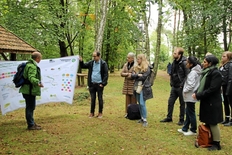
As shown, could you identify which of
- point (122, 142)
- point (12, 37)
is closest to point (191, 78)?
point (122, 142)

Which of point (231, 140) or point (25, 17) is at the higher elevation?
point (25, 17)

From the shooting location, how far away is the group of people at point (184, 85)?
14.6ft

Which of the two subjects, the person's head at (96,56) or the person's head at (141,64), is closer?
the person's head at (141,64)

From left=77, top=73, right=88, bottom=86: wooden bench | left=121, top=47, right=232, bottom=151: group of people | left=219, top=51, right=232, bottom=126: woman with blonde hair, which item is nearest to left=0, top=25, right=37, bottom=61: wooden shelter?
left=121, top=47, right=232, bottom=151: group of people

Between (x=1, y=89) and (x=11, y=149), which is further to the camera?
(x=1, y=89)

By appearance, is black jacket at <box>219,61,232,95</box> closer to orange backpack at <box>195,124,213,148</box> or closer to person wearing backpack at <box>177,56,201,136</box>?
person wearing backpack at <box>177,56,201,136</box>

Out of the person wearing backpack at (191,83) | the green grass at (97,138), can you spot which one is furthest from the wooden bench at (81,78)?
the person wearing backpack at (191,83)

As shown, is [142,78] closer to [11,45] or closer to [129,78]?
[129,78]

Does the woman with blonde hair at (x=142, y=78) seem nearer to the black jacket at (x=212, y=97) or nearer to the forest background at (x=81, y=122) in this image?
the forest background at (x=81, y=122)

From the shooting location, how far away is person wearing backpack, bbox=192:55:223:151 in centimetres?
436

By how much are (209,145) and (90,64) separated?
385 cm

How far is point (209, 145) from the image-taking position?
4.61 m

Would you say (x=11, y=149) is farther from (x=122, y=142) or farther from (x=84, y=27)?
(x=84, y=27)

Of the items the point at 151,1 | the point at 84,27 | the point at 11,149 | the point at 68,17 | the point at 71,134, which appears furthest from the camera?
the point at 84,27
